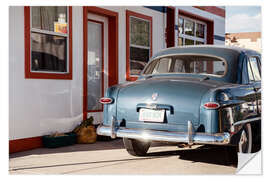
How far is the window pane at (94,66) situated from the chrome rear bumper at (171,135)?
128 inches

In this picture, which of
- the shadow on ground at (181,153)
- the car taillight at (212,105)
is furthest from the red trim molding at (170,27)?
the car taillight at (212,105)

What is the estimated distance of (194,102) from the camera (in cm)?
495

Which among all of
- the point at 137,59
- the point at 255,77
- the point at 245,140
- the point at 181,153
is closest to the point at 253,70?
the point at 255,77

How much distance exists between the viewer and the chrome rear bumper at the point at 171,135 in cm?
476

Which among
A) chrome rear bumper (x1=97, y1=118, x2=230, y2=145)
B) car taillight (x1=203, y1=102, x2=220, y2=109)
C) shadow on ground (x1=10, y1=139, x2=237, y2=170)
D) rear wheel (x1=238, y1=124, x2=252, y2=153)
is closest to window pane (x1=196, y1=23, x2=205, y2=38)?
shadow on ground (x1=10, y1=139, x2=237, y2=170)

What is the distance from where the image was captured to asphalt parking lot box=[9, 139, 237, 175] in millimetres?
5371

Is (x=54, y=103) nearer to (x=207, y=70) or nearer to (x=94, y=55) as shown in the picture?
(x=94, y=55)

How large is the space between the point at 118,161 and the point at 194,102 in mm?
1690

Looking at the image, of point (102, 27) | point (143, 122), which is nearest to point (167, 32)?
point (102, 27)

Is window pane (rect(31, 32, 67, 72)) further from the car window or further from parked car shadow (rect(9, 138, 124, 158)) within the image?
the car window

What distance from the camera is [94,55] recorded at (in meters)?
8.88

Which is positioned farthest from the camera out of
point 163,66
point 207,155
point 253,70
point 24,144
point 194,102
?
point 24,144

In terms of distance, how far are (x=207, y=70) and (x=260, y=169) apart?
159 cm

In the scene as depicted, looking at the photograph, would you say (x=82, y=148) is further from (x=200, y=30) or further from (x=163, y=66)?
(x=200, y=30)
